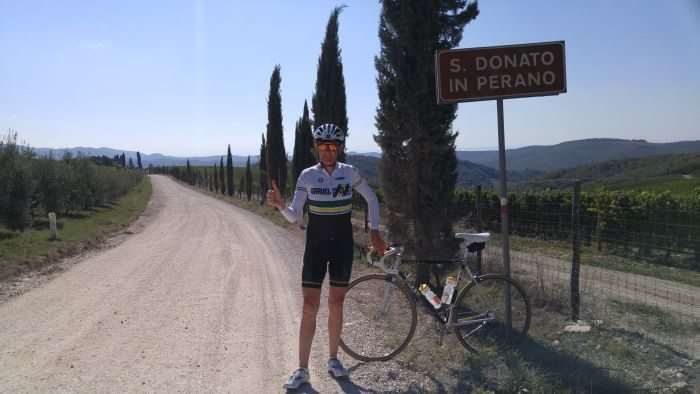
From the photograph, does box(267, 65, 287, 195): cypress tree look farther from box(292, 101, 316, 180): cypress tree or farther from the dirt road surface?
the dirt road surface

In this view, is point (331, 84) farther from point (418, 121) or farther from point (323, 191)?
point (323, 191)

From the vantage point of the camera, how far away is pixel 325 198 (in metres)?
3.94

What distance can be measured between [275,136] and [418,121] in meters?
28.8

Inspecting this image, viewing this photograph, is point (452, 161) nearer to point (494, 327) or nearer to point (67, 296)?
point (494, 327)

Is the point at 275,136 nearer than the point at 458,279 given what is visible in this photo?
No

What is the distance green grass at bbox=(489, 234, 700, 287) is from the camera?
783 centimetres

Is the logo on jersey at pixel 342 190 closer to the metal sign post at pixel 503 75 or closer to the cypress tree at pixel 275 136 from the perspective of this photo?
the metal sign post at pixel 503 75

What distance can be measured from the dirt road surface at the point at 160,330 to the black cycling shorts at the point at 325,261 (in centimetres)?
82

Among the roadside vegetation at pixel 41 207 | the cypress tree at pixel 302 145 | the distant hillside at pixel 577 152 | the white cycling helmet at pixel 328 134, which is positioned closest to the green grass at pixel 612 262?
the white cycling helmet at pixel 328 134

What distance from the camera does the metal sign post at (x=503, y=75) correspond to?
461 cm

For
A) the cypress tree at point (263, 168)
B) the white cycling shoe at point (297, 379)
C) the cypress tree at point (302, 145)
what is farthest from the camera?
the cypress tree at point (263, 168)

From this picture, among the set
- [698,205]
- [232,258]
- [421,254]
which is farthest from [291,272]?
[698,205]

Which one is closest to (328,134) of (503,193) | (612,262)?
(503,193)

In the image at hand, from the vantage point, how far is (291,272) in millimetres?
8969
